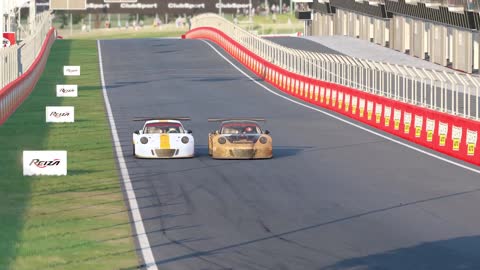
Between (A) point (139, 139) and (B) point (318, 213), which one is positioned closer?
(B) point (318, 213)

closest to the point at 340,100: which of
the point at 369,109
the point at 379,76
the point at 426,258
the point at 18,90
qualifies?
the point at 379,76

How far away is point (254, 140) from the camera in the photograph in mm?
35375

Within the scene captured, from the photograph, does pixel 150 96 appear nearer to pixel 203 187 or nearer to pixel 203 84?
pixel 203 84

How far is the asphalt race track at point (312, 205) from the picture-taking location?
19922mm

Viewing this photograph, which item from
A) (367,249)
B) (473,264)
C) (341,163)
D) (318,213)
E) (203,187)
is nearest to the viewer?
(473,264)

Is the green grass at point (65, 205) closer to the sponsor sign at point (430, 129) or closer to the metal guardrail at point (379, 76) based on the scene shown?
the sponsor sign at point (430, 129)

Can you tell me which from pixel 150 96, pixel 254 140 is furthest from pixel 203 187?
pixel 150 96

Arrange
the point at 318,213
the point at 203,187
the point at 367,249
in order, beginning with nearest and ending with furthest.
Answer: the point at 367,249
the point at 318,213
the point at 203,187

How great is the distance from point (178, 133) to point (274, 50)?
45.0 m

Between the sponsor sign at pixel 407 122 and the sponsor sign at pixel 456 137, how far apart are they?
5.26 m

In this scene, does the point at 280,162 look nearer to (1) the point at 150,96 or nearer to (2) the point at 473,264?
(2) the point at 473,264

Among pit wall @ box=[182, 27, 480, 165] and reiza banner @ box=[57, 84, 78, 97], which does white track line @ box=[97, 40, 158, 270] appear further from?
reiza banner @ box=[57, 84, 78, 97]

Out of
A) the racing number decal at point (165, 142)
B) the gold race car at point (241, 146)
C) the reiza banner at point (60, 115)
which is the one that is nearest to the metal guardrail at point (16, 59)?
the reiza banner at point (60, 115)

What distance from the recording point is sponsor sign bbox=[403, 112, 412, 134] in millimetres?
42438
